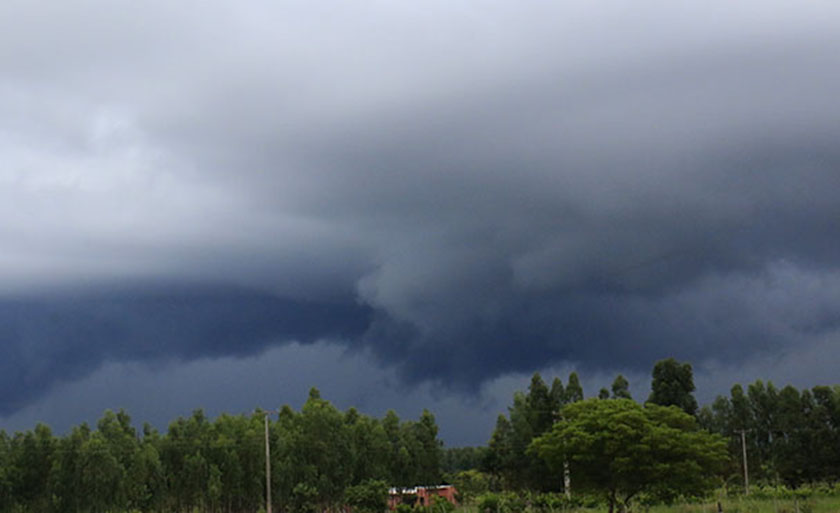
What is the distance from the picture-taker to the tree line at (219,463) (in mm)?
55656

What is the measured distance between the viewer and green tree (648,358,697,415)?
76500mm

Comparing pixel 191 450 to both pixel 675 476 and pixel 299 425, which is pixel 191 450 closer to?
pixel 299 425

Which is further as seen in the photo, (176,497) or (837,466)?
(837,466)

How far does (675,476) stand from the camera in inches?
1724

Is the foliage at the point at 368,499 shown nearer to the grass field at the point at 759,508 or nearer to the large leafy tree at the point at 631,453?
the grass field at the point at 759,508

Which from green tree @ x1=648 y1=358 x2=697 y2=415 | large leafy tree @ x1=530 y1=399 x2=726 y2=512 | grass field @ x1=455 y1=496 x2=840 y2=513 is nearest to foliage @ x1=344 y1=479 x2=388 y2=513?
grass field @ x1=455 y1=496 x2=840 y2=513

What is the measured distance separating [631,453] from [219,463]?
103 ft

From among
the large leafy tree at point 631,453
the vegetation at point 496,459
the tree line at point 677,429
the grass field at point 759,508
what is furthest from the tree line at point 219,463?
the large leafy tree at point 631,453

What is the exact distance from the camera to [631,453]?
142 ft

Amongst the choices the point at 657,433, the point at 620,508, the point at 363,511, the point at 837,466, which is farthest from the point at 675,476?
the point at 837,466

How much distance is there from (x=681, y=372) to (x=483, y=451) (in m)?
19.0

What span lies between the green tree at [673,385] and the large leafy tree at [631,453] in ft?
101

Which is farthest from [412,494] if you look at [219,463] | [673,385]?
[673,385]

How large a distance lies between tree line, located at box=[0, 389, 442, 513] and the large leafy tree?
15.9m
